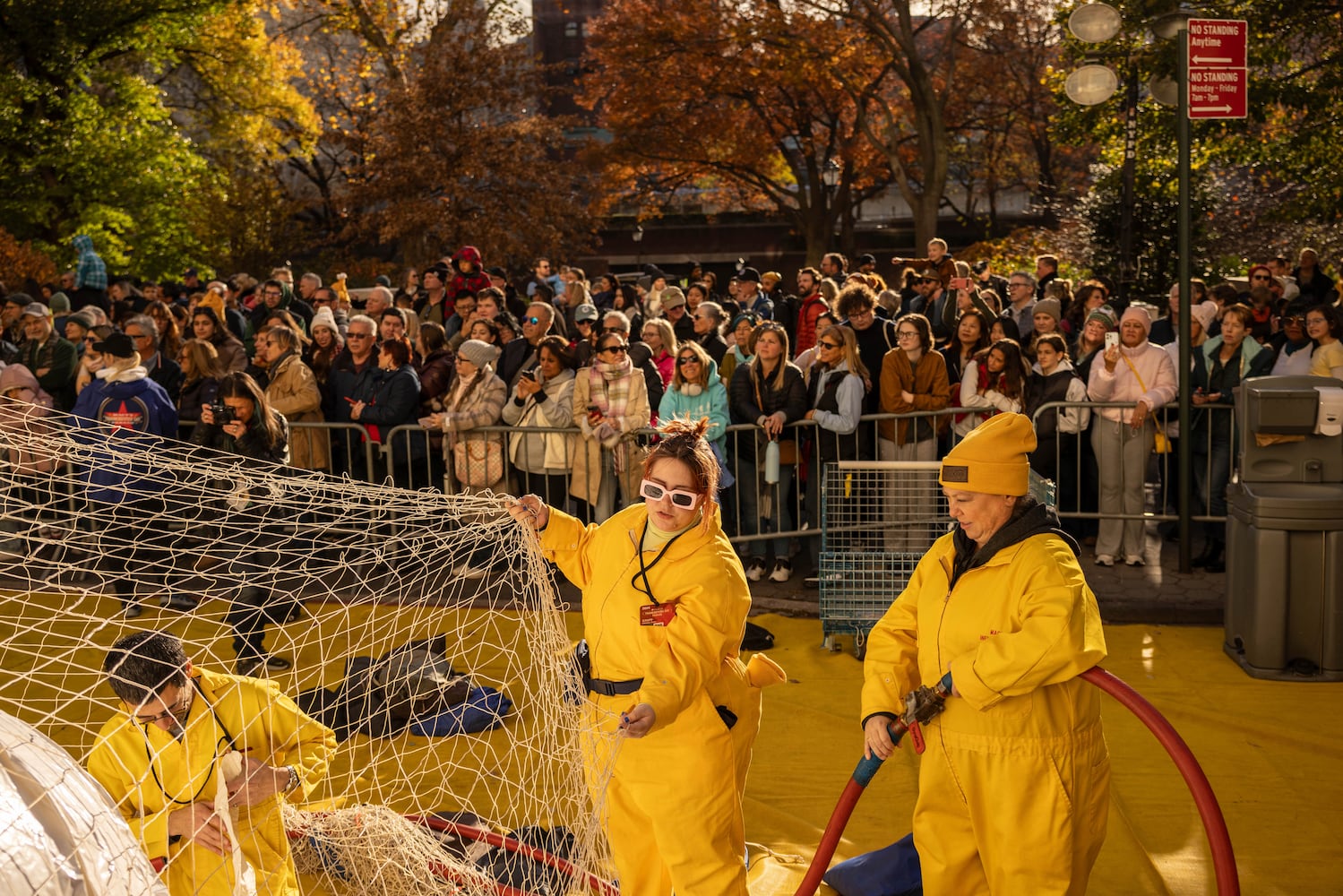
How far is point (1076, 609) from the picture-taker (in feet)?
12.1

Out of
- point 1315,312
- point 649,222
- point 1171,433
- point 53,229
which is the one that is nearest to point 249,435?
point 1171,433

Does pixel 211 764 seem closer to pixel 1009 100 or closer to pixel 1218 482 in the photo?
pixel 1218 482

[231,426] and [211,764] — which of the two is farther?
[231,426]

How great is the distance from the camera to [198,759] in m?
4.02

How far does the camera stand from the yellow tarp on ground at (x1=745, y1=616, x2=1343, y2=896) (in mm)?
5016

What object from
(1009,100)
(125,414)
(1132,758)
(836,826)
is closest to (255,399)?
(125,414)

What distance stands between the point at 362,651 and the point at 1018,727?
4275mm

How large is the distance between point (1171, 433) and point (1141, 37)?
24.1 ft

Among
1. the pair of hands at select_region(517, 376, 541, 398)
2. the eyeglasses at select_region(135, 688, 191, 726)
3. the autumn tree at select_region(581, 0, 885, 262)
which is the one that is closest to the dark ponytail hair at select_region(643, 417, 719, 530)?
the eyeglasses at select_region(135, 688, 191, 726)

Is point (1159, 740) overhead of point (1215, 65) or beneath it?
beneath

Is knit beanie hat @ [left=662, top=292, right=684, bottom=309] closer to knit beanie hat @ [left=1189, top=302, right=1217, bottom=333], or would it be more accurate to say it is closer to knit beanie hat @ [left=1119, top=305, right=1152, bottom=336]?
knit beanie hat @ [left=1189, top=302, right=1217, bottom=333]

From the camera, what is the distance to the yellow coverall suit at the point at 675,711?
13.4 feet

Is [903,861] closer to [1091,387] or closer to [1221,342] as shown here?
[1091,387]

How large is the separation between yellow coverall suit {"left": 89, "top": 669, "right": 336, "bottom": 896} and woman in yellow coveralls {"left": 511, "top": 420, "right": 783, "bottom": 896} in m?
0.95
